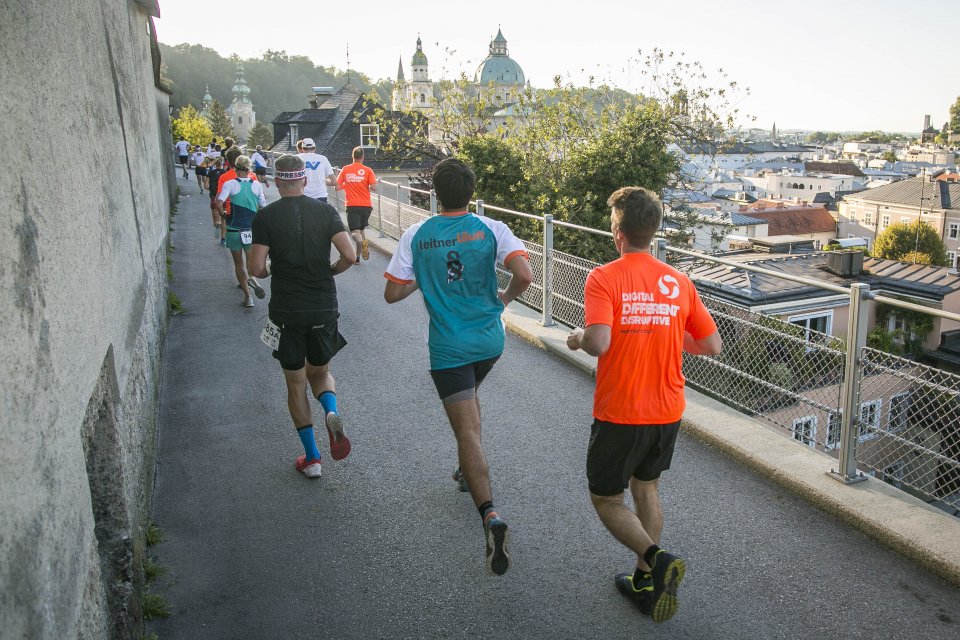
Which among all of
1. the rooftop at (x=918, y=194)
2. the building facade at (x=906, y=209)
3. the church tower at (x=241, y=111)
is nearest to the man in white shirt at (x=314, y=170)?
the building facade at (x=906, y=209)

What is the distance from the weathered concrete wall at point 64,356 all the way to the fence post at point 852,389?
3.92 metres

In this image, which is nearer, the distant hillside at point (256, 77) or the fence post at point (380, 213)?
the fence post at point (380, 213)

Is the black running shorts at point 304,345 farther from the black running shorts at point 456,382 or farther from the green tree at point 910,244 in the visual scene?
the green tree at point 910,244

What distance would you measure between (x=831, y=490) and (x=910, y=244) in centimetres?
8261

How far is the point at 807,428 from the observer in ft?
18.6

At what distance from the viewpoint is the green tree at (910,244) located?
249 feet

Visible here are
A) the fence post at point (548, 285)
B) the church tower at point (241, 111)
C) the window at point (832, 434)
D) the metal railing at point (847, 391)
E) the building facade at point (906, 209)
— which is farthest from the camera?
the church tower at point (241, 111)

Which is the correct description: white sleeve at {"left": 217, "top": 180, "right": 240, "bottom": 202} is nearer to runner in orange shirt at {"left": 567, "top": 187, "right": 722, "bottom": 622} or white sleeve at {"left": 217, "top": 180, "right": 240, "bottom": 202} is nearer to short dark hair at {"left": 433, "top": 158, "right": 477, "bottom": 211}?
short dark hair at {"left": 433, "top": 158, "right": 477, "bottom": 211}

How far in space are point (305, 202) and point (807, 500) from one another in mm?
3509

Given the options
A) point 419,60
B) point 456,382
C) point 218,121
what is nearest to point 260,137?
point 218,121

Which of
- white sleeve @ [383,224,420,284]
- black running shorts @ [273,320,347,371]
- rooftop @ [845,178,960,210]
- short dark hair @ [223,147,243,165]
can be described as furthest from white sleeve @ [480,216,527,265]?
rooftop @ [845,178,960,210]

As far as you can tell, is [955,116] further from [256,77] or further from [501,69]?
[256,77]

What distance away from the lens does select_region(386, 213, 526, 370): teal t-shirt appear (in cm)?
400

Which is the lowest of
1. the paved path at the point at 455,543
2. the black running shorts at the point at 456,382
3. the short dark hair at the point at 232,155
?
the paved path at the point at 455,543
